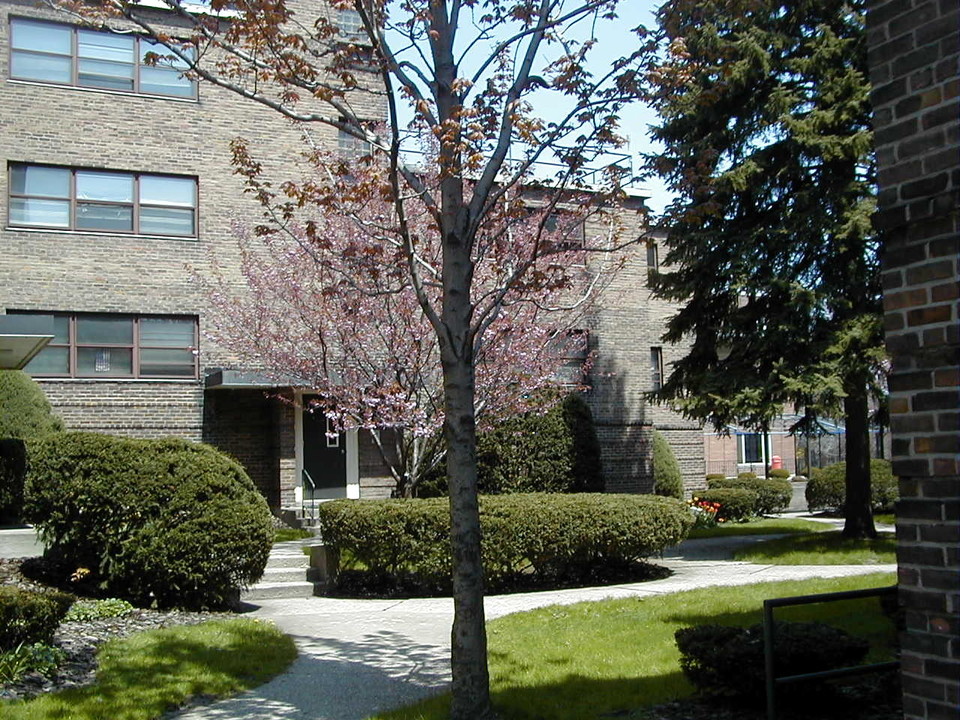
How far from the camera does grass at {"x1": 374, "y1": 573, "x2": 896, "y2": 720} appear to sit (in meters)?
6.79

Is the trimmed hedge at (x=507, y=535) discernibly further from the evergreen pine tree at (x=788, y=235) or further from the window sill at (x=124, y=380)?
the window sill at (x=124, y=380)

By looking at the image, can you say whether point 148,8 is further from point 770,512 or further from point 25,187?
point 770,512

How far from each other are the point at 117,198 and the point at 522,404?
9702mm

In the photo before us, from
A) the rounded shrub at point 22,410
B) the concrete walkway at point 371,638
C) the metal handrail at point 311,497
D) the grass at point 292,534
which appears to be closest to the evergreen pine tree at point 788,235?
the concrete walkway at point 371,638

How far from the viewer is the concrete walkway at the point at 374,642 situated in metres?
7.32

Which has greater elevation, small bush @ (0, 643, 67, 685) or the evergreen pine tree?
the evergreen pine tree

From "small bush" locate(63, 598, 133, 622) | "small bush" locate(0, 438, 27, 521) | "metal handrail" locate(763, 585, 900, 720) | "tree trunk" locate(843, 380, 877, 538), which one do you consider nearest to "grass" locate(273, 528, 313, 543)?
"small bush" locate(0, 438, 27, 521)

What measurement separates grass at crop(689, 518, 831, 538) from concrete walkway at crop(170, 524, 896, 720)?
5301 millimetres

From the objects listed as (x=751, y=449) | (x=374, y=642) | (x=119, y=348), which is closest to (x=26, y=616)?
(x=374, y=642)

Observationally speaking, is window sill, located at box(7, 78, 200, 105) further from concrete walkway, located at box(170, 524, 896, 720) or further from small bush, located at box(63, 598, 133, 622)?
small bush, located at box(63, 598, 133, 622)

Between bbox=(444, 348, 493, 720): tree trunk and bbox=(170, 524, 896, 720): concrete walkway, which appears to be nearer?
bbox=(444, 348, 493, 720): tree trunk

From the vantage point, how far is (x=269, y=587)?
12664mm

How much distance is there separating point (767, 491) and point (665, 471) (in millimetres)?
3146

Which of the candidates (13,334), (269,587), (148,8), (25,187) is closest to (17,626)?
(269,587)
